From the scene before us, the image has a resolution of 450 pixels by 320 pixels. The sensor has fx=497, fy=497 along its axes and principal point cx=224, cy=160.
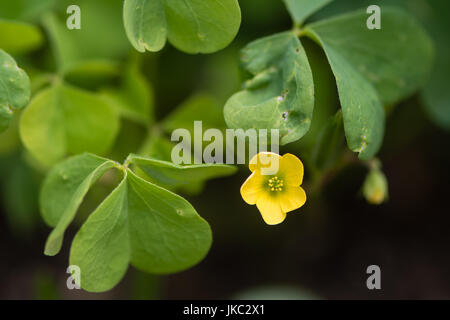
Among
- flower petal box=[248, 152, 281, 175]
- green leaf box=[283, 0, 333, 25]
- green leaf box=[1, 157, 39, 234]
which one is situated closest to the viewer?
flower petal box=[248, 152, 281, 175]

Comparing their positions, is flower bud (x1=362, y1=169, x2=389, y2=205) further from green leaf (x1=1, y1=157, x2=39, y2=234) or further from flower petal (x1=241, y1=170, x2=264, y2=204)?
green leaf (x1=1, y1=157, x2=39, y2=234)

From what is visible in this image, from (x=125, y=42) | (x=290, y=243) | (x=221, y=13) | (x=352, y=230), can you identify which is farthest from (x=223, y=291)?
(x=221, y=13)

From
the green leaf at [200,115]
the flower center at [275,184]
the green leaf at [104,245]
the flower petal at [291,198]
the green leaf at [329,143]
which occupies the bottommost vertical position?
the green leaf at [104,245]

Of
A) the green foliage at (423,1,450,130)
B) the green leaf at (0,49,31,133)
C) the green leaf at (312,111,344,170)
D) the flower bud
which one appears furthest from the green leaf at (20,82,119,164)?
the green foliage at (423,1,450,130)

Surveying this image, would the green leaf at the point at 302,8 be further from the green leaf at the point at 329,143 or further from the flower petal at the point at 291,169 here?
the flower petal at the point at 291,169

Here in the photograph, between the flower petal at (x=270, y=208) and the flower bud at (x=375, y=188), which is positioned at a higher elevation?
the flower bud at (x=375, y=188)

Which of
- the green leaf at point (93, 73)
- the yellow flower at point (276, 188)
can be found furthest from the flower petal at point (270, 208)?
the green leaf at point (93, 73)

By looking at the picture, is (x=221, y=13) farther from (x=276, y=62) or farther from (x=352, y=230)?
(x=352, y=230)
